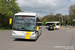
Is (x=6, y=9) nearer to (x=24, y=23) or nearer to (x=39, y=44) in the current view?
(x=24, y=23)

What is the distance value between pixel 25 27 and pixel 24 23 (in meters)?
0.40

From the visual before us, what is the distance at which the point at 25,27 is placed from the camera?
9539mm

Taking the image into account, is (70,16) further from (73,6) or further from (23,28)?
(23,28)

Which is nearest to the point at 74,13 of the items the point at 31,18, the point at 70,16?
the point at 70,16

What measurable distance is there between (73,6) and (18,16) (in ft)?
214

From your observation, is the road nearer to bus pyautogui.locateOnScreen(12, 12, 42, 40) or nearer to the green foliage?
bus pyautogui.locateOnScreen(12, 12, 42, 40)

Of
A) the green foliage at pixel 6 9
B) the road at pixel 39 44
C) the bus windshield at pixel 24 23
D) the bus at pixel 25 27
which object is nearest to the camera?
the road at pixel 39 44

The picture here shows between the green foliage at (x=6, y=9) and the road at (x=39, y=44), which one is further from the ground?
the green foliage at (x=6, y=9)

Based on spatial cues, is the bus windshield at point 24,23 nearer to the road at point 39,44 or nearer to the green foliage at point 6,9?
the road at point 39,44

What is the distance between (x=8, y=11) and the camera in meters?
26.9

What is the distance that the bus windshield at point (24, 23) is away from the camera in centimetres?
949

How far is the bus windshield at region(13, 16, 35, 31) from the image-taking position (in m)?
9.49

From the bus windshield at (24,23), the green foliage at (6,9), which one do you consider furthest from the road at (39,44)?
the green foliage at (6,9)

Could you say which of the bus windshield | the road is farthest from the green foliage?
the bus windshield
